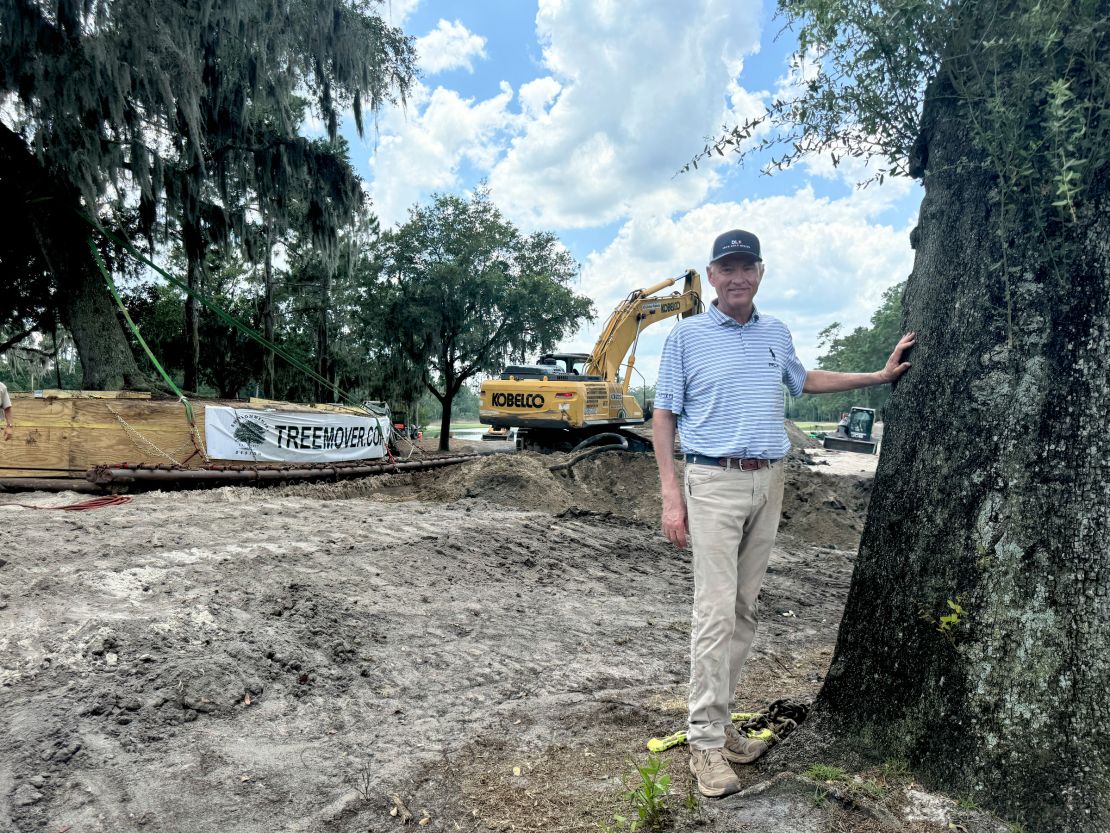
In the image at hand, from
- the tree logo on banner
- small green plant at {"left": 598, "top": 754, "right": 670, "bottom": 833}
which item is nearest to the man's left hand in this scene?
small green plant at {"left": 598, "top": 754, "right": 670, "bottom": 833}

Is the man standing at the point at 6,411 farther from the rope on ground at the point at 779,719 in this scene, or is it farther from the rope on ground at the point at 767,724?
the rope on ground at the point at 779,719

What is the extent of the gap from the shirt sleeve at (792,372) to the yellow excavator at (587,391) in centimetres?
942

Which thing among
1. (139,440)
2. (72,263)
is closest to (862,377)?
(139,440)

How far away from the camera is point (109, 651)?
3490mm

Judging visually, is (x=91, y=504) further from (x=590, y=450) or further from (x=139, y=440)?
(x=590, y=450)

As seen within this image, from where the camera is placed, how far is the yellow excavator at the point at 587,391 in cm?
1225

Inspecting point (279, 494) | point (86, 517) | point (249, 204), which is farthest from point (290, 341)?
point (86, 517)

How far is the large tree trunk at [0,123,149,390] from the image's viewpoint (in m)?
10.6

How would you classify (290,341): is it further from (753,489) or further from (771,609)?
(753,489)

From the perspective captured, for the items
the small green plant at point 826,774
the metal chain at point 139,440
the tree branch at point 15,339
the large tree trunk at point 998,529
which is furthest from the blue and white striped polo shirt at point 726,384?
the tree branch at point 15,339

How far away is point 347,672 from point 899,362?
3.08 meters

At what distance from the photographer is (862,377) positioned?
8.59ft

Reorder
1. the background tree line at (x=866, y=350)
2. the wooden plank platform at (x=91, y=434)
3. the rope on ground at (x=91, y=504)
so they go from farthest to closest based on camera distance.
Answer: the background tree line at (x=866, y=350) < the wooden plank platform at (x=91, y=434) < the rope on ground at (x=91, y=504)

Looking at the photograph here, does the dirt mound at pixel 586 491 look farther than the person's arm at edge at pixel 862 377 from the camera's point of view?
Yes
